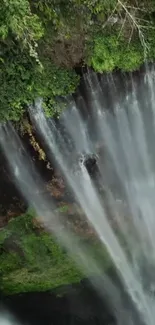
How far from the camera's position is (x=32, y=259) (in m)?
11.4

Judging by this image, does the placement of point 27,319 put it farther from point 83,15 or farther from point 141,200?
point 83,15

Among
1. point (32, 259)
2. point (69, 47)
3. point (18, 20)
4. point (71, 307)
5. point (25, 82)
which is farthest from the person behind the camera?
point (71, 307)

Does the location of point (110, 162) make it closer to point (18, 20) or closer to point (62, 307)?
point (62, 307)

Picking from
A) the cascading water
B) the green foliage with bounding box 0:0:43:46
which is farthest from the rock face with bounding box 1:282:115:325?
the green foliage with bounding box 0:0:43:46

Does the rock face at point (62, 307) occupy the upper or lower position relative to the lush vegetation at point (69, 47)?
lower

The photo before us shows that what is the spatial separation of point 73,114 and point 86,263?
417cm

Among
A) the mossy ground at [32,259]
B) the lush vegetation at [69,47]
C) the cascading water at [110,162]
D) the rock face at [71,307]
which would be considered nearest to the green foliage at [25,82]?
the lush vegetation at [69,47]

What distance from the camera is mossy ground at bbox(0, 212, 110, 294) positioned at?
1081cm

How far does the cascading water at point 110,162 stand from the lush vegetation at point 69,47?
43cm

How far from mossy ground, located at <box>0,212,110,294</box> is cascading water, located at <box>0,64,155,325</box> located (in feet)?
0.98

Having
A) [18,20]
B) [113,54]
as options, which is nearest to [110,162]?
Result: [113,54]

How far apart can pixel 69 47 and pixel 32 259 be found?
544 cm

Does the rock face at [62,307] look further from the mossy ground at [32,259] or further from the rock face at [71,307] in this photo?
→ the mossy ground at [32,259]

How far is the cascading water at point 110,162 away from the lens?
9.41 meters
